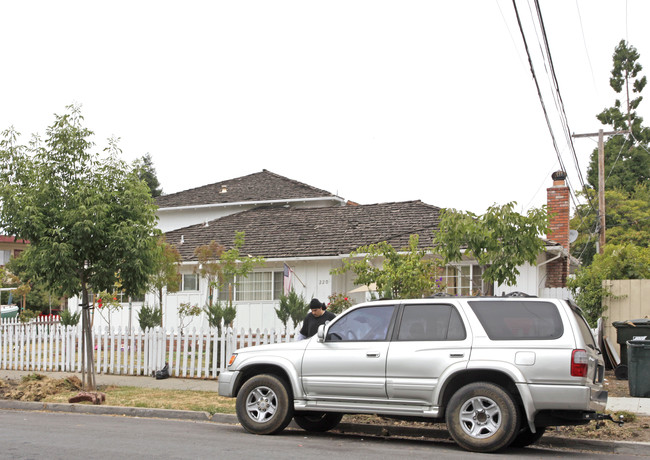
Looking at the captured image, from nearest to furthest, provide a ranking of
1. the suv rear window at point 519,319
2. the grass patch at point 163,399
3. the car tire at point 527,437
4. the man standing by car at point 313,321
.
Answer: the suv rear window at point 519,319
the car tire at point 527,437
the man standing by car at point 313,321
the grass patch at point 163,399

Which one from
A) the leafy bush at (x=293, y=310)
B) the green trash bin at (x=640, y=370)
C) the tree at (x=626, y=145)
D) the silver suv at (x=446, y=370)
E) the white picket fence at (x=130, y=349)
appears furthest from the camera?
the tree at (x=626, y=145)

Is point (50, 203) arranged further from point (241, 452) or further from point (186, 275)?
point (186, 275)

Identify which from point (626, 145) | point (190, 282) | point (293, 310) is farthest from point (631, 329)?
point (626, 145)

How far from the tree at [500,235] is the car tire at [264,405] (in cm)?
439

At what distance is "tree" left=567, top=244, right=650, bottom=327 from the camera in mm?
16875

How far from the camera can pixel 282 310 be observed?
20.1 meters

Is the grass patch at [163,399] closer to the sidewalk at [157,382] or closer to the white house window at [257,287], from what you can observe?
the sidewalk at [157,382]

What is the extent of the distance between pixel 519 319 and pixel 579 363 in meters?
0.84

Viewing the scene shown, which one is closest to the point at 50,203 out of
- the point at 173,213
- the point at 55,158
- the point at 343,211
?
the point at 55,158

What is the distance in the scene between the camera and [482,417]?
321 inches

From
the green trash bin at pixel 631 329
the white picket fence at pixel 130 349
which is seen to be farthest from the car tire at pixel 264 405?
the green trash bin at pixel 631 329

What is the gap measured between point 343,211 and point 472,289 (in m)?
7.48

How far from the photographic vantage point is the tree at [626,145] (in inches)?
1980

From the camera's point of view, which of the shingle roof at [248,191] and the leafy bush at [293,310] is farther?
the shingle roof at [248,191]
